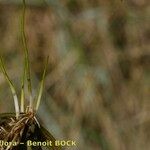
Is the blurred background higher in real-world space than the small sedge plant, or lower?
higher

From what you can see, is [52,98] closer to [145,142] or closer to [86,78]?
[86,78]

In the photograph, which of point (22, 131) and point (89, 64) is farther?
point (89, 64)

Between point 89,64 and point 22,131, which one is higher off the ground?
point 89,64

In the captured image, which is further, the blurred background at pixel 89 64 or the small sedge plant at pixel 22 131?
the blurred background at pixel 89 64

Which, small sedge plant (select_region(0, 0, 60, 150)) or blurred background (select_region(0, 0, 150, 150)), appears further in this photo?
blurred background (select_region(0, 0, 150, 150))

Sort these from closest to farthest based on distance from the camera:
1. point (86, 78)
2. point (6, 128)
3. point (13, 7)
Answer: point (6, 128) < point (86, 78) < point (13, 7)

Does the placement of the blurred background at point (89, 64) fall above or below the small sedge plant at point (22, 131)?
above

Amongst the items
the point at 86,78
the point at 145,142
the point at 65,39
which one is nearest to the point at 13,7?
the point at 65,39

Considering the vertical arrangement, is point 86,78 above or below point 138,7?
below
